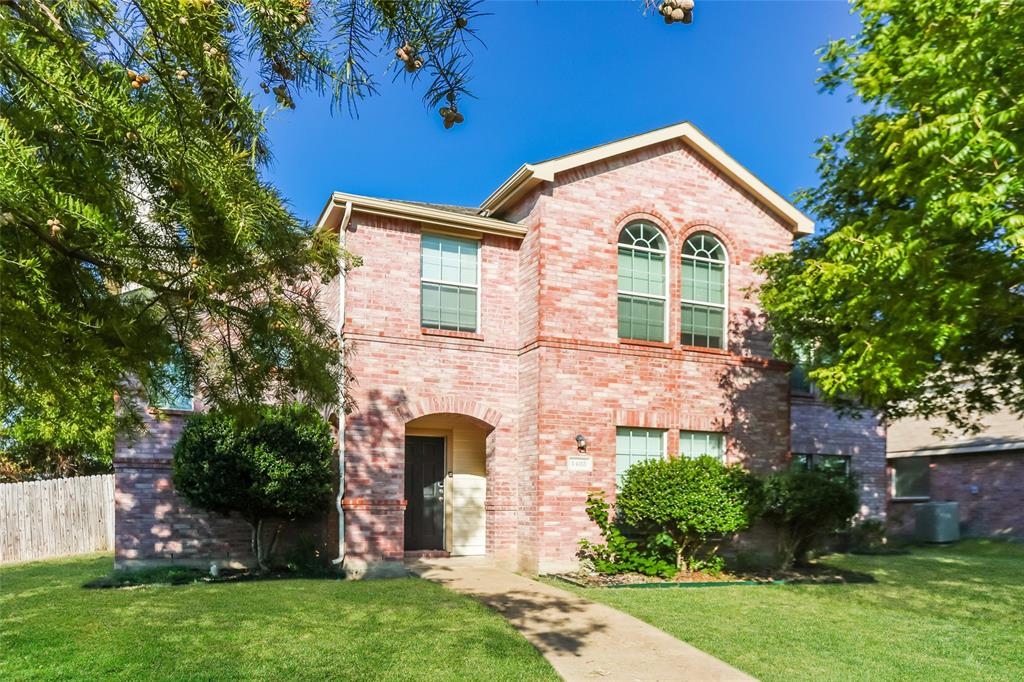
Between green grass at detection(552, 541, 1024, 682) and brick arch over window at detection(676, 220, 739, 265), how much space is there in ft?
20.6

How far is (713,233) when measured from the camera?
48.9ft

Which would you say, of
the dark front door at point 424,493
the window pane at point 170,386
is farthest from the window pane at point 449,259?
the window pane at point 170,386

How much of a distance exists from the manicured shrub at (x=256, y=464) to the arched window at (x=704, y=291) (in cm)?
707

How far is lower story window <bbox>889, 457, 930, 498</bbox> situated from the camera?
24.3 m

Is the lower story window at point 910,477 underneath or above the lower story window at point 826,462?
underneath

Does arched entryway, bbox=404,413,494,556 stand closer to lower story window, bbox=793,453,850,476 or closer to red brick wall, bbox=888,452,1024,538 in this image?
lower story window, bbox=793,453,850,476

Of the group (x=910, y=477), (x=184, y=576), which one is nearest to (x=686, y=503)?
(x=184, y=576)

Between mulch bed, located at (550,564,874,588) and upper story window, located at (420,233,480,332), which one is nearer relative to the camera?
mulch bed, located at (550,564,874,588)

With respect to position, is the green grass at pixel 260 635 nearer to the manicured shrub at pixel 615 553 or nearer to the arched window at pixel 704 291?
the manicured shrub at pixel 615 553

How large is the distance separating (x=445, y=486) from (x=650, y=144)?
755cm

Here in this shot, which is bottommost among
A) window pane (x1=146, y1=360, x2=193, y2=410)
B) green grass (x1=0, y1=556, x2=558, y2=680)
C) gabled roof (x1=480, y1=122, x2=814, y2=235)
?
green grass (x1=0, y1=556, x2=558, y2=680)

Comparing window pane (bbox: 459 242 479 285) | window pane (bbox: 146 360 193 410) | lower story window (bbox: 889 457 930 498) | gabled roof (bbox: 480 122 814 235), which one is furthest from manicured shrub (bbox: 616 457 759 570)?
lower story window (bbox: 889 457 930 498)

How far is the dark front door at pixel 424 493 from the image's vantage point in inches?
568

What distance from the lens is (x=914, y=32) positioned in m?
9.73
